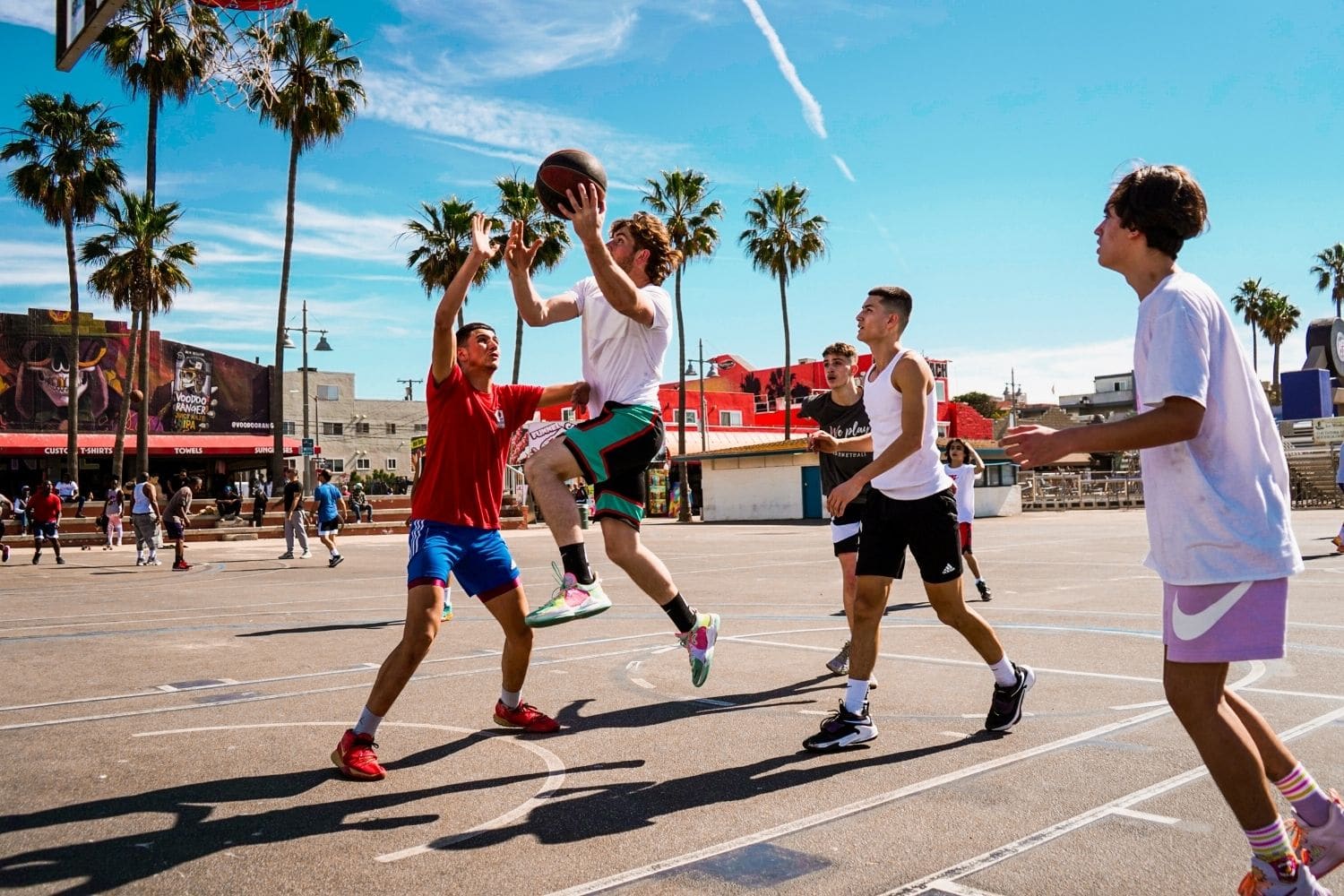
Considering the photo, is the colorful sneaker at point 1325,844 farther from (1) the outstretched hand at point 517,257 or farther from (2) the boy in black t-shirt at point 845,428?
(2) the boy in black t-shirt at point 845,428

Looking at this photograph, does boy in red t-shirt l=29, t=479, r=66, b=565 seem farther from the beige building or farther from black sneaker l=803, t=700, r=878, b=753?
the beige building

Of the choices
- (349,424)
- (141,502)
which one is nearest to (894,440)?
(141,502)

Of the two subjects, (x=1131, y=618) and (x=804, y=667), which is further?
(x=1131, y=618)

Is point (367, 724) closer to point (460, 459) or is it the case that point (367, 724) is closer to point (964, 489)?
point (460, 459)

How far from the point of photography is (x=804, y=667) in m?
7.11

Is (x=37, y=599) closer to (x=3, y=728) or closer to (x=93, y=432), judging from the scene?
(x=3, y=728)

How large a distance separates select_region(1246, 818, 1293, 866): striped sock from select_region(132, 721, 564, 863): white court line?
244cm

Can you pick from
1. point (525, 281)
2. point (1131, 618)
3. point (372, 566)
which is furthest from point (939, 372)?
point (525, 281)

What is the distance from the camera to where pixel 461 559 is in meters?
4.91

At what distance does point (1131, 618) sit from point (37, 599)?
1347cm

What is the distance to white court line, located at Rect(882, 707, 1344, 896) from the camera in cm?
316

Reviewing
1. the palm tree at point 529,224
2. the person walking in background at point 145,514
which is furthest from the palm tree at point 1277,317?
the person walking in background at point 145,514

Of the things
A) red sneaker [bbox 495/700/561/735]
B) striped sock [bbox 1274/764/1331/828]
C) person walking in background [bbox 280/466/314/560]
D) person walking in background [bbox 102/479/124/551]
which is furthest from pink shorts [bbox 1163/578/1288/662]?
person walking in background [bbox 102/479/124/551]

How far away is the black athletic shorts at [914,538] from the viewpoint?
16.9 feet
